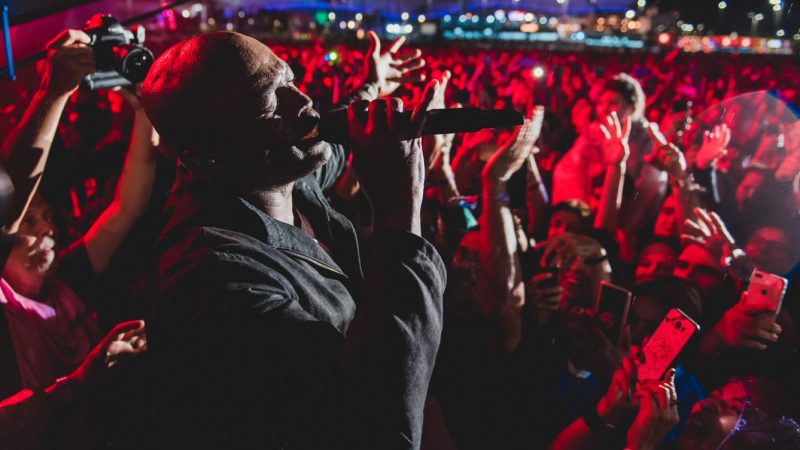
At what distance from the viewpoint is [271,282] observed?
38.9 inches

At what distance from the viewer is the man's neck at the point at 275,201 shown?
1252 mm

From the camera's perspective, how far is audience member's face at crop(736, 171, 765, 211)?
12.2 ft

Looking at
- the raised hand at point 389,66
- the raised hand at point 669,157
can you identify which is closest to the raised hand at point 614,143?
the raised hand at point 669,157

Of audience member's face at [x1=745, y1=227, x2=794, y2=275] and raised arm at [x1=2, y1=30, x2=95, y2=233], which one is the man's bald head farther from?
audience member's face at [x1=745, y1=227, x2=794, y2=275]

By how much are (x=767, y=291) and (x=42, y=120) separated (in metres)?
2.66

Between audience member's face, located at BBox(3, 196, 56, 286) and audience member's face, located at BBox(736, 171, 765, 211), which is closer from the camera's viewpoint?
audience member's face, located at BBox(3, 196, 56, 286)

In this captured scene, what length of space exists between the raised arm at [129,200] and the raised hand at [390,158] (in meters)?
1.59

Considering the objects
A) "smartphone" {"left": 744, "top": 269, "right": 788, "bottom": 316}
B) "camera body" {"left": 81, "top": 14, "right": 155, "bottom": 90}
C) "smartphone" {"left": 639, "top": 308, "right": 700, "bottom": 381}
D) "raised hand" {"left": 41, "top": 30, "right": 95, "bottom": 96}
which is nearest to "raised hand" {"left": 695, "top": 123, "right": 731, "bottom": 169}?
"smartphone" {"left": 744, "top": 269, "right": 788, "bottom": 316}

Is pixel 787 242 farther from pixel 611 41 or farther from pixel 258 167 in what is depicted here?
pixel 611 41

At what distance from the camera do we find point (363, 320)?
0.90m

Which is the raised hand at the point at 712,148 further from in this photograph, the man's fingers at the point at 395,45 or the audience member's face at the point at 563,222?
the man's fingers at the point at 395,45

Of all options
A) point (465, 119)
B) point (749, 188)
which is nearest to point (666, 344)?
point (465, 119)

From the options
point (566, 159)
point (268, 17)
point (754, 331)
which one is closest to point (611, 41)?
point (268, 17)

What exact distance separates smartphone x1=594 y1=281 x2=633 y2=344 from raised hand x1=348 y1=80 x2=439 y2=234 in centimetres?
127
